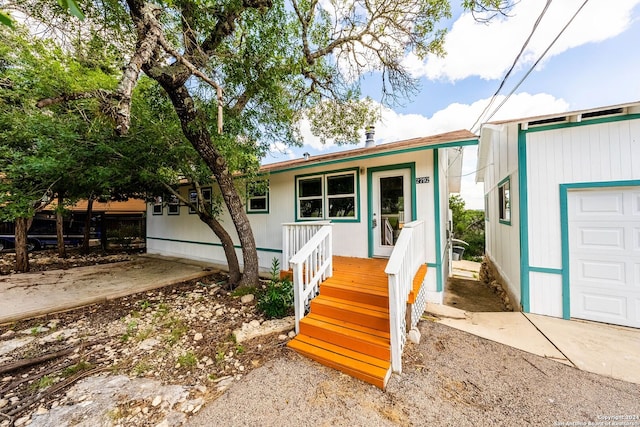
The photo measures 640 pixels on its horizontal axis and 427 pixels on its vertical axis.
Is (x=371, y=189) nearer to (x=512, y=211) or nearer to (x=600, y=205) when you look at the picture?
(x=512, y=211)

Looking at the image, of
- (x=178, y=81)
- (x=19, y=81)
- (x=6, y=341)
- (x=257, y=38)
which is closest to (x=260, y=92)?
(x=257, y=38)

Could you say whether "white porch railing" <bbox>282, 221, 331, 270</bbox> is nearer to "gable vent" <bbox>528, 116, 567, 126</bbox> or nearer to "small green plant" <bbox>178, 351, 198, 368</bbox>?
"small green plant" <bbox>178, 351, 198, 368</bbox>

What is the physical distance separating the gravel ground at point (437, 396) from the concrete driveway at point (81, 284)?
14.2ft

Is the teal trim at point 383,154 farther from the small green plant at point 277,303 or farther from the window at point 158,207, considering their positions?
the window at point 158,207

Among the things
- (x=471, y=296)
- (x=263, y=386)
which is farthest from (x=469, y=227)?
(x=263, y=386)

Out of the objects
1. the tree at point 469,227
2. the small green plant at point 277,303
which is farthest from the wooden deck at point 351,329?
the tree at point 469,227

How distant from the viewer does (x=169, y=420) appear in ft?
6.63

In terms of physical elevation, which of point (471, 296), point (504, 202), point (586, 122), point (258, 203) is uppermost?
point (586, 122)

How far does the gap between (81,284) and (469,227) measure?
51.1ft

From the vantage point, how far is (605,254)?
3.50 meters

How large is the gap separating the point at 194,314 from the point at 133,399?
1.91 meters

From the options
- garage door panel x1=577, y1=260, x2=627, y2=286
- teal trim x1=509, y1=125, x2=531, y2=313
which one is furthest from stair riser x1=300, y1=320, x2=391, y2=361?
garage door panel x1=577, y1=260, x2=627, y2=286

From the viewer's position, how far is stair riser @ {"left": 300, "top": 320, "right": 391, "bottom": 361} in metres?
2.58

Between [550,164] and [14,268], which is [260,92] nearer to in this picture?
[550,164]
